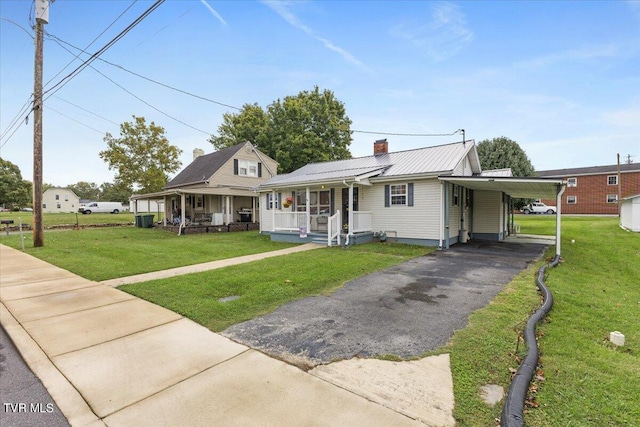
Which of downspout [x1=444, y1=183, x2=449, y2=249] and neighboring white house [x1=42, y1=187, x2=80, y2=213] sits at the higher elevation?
neighboring white house [x1=42, y1=187, x2=80, y2=213]

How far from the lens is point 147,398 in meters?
2.60

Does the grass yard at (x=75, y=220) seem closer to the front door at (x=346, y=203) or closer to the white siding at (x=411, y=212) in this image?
the front door at (x=346, y=203)

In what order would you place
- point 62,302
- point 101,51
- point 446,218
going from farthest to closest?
point 446,218 < point 101,51 < point 62,302

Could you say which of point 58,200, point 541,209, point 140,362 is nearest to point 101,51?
point 140,362

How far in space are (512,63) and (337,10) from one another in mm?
8273

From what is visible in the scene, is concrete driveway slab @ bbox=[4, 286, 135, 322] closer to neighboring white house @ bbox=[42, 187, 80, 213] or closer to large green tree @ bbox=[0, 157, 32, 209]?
large green tree @ bbox=[0, 157, 32, 209]

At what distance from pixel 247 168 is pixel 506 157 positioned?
20.0 metres

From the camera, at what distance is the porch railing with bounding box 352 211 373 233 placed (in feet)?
41.7

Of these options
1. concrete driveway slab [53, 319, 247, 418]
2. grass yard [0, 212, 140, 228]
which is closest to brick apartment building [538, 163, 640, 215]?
concrete driveway slab [53, 319, 247, 418]

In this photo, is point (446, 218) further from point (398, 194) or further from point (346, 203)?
point (346, 203)

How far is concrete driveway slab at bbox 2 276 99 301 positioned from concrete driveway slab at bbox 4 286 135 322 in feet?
0.99

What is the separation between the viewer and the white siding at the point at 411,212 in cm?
1185

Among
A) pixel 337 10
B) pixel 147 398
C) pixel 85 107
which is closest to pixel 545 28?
pixel 337 10

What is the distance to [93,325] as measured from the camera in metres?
4.29
